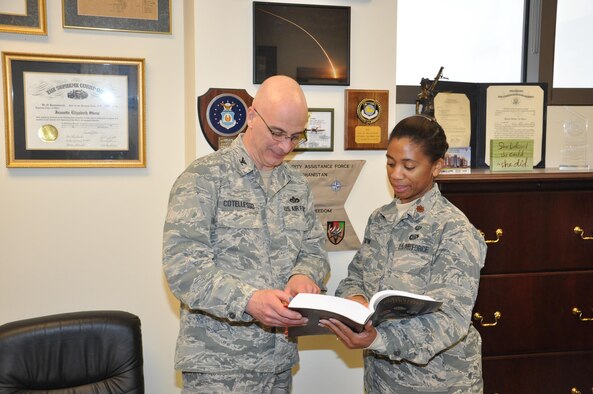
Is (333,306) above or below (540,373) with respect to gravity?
above

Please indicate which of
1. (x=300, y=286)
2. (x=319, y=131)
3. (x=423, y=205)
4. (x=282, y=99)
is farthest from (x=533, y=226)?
(x=282, y=99)

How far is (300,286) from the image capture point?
5.13ft

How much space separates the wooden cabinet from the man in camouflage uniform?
0.74 meters

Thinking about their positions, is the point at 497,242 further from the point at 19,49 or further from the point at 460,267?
the point at 19,49

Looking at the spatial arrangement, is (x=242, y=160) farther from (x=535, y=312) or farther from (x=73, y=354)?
(x=535, y=312)

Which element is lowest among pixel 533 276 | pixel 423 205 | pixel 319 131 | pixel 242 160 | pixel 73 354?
pixel 73 354

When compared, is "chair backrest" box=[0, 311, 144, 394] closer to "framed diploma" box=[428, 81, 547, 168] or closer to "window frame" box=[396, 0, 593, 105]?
"framed diploma" box=[428, 81, 547, 168]

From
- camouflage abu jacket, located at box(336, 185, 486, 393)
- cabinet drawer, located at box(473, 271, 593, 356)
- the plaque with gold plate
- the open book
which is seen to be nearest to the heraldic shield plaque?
the plaque with gold plate

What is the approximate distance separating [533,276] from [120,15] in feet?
6.54

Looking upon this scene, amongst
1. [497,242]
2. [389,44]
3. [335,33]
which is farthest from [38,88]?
[497,242]

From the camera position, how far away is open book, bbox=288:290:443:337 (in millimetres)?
1282

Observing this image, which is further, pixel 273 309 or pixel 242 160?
pixel 242 160

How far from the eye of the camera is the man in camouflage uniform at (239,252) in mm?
1479

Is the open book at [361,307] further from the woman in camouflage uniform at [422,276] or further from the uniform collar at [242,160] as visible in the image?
the uniform collar at [242,160]
